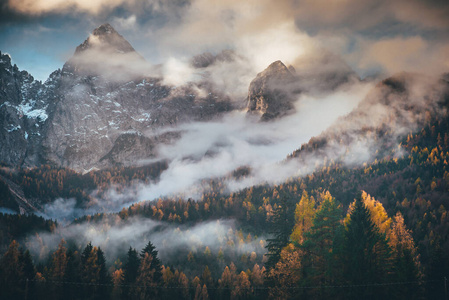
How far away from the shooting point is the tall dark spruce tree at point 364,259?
147ft

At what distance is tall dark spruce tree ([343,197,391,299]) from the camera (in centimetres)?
4488

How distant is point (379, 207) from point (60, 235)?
168118 millimetres

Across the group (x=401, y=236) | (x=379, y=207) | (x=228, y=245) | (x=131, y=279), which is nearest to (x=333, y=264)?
(x=401, y=236)

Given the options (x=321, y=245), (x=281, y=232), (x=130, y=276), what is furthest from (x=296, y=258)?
(x=130, y=276)

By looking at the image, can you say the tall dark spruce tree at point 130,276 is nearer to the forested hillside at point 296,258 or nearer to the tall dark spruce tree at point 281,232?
the forested hillside at point 296,258

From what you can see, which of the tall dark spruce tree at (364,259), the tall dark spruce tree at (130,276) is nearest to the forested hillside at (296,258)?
the tall dark spruce tree at (364,259)

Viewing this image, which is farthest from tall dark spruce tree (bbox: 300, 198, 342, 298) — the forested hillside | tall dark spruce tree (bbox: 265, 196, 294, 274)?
tall dark spruce tree (bbox: 265, 196, 294, 274)

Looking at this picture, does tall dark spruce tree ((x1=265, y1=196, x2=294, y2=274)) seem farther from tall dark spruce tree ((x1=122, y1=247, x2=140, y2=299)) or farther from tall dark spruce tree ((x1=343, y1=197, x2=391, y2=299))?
tall dark spruce tree ((x1=122, y1=247, x2=140, y2=299))

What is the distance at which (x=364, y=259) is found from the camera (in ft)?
152

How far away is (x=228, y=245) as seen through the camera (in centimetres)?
15562

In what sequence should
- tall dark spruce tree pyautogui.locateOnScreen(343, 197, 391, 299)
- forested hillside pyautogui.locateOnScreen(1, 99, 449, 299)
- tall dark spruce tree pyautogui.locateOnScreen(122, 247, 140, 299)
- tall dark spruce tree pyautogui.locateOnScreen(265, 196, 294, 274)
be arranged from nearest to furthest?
tall dark spruce tree pyautogui.locateOnScreen(343, 197, 391, 299) → forested hillside pyautogui.locateOnScreen(1, 99, 449, 299) → tall dark spruce tree pyautogui.locateOnScreen(265, 196, 294, 274) → tall dark spruce tree pyautogui.locateOnScreen(122, 247, 140, 299)

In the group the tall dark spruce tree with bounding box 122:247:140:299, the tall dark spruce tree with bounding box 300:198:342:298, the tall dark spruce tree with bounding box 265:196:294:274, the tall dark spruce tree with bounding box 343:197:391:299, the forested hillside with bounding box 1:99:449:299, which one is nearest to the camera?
the tall dark spruce tree with bounding box 343:197:391:299

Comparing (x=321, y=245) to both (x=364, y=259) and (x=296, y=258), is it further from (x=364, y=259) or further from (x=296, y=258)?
(x=364, y=259)

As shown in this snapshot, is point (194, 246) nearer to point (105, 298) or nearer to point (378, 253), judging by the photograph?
point (105, 298)
